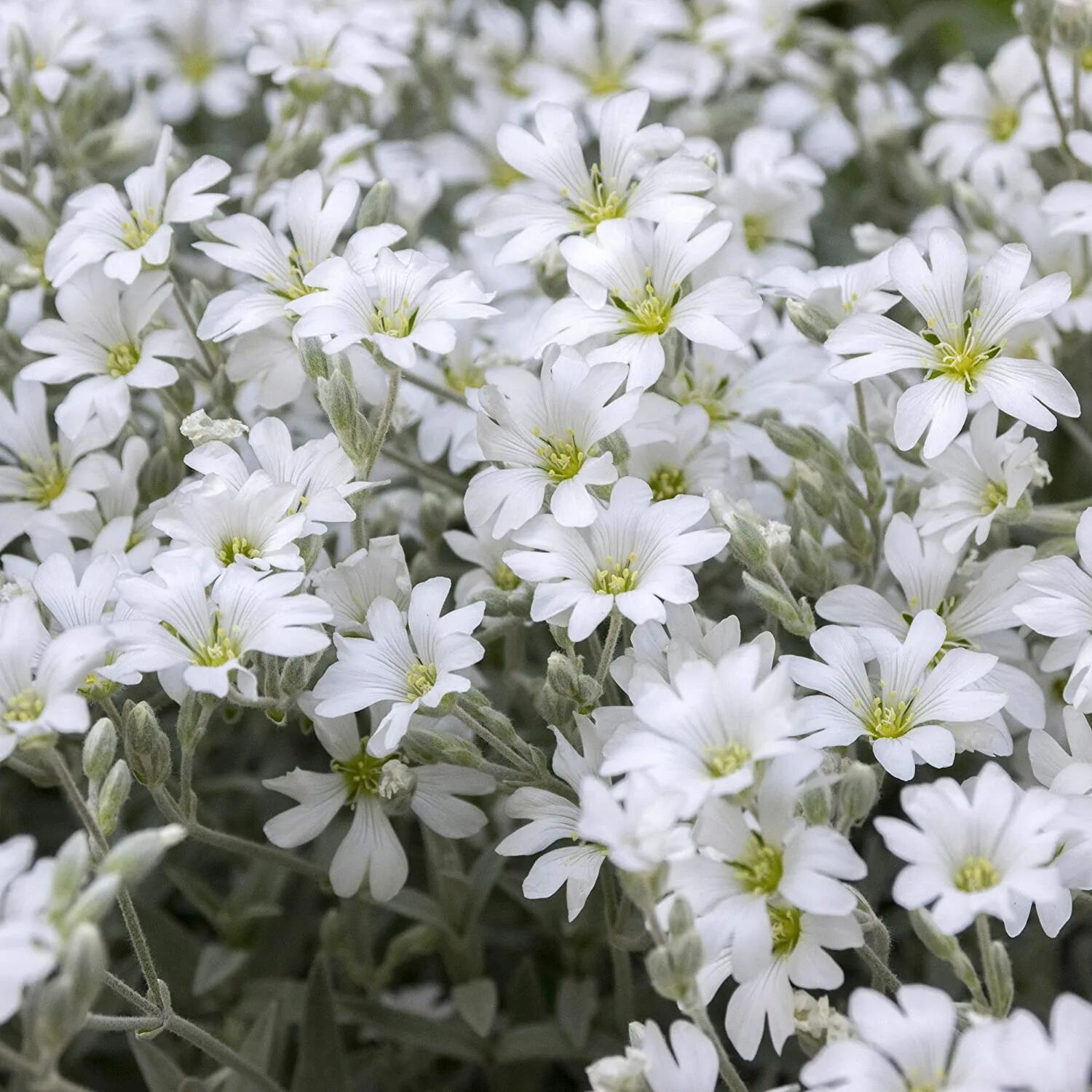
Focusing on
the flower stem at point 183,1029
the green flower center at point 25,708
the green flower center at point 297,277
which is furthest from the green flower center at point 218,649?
the green flower center at point 297,277

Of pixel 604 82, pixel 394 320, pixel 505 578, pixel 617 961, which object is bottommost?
pixel 617 961

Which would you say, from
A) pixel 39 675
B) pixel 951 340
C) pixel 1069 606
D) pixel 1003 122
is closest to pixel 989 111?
pixel 1003 122

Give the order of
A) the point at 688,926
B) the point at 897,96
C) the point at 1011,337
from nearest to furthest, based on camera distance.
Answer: the point at 688,926 < the point at 1011,337 < the point at 897,96

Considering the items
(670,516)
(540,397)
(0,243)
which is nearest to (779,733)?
(670,516)

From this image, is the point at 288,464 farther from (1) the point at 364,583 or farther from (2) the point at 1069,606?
(2) the point at 1069,606

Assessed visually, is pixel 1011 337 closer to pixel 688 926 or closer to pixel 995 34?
pixel 688 926

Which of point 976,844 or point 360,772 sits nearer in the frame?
point 976,844

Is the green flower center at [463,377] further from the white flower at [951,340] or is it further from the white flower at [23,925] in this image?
the white flower at [23,925]
